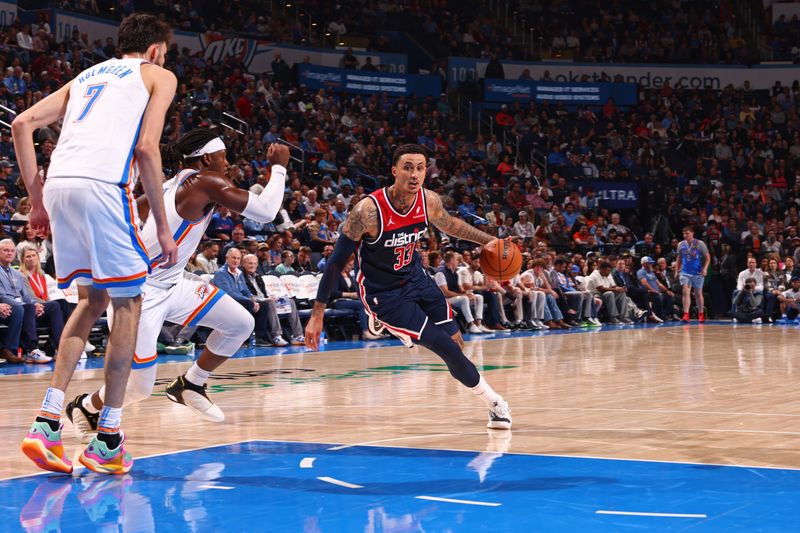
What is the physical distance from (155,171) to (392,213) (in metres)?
1.96

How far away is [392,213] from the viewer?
245 inches

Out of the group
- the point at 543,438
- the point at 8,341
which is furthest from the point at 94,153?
the point at 8,341

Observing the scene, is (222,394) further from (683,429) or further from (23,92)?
(23,92)

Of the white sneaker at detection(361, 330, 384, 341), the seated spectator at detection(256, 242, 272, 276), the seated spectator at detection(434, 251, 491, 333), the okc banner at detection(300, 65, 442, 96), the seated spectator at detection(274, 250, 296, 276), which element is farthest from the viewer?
the okc banner at detection(300, 65, 442, 96)

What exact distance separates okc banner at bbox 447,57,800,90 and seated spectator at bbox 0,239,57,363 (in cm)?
2096

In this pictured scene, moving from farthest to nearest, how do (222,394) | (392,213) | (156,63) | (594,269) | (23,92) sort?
(594,269)
(23,92)
(222,394)
(392,213)
(156,63)

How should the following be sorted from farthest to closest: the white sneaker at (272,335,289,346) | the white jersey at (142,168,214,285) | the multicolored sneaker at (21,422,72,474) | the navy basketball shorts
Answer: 1. the white sneaker at (272,335,289,346)
2. the navy basketball shorts
3. the white jersey at (142,168,214,285)
4. the multicolored sneaker at (21,422,72,474)

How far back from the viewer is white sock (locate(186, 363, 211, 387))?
612cm

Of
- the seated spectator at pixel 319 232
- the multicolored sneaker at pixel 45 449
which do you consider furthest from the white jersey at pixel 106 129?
the seated spectator at pixel 319 232

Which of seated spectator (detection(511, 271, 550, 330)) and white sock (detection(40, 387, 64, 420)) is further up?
white sock (detection(40, 387, 64, 420))

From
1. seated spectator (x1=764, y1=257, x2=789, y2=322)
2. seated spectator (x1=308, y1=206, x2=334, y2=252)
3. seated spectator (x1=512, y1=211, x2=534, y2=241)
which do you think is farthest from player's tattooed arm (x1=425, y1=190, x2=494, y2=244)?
seated spectator (x1=764, y1=257, x2=789, y2=322)

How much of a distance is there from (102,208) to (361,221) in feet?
6.45

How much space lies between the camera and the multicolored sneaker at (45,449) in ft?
14.8

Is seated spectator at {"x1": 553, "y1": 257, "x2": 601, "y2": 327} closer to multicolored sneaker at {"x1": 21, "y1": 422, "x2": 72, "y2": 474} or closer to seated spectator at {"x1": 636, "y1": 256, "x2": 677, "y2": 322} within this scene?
seated spectator at {"x1": 636, "y1": 256, "x2": 677, "y2": 322}
